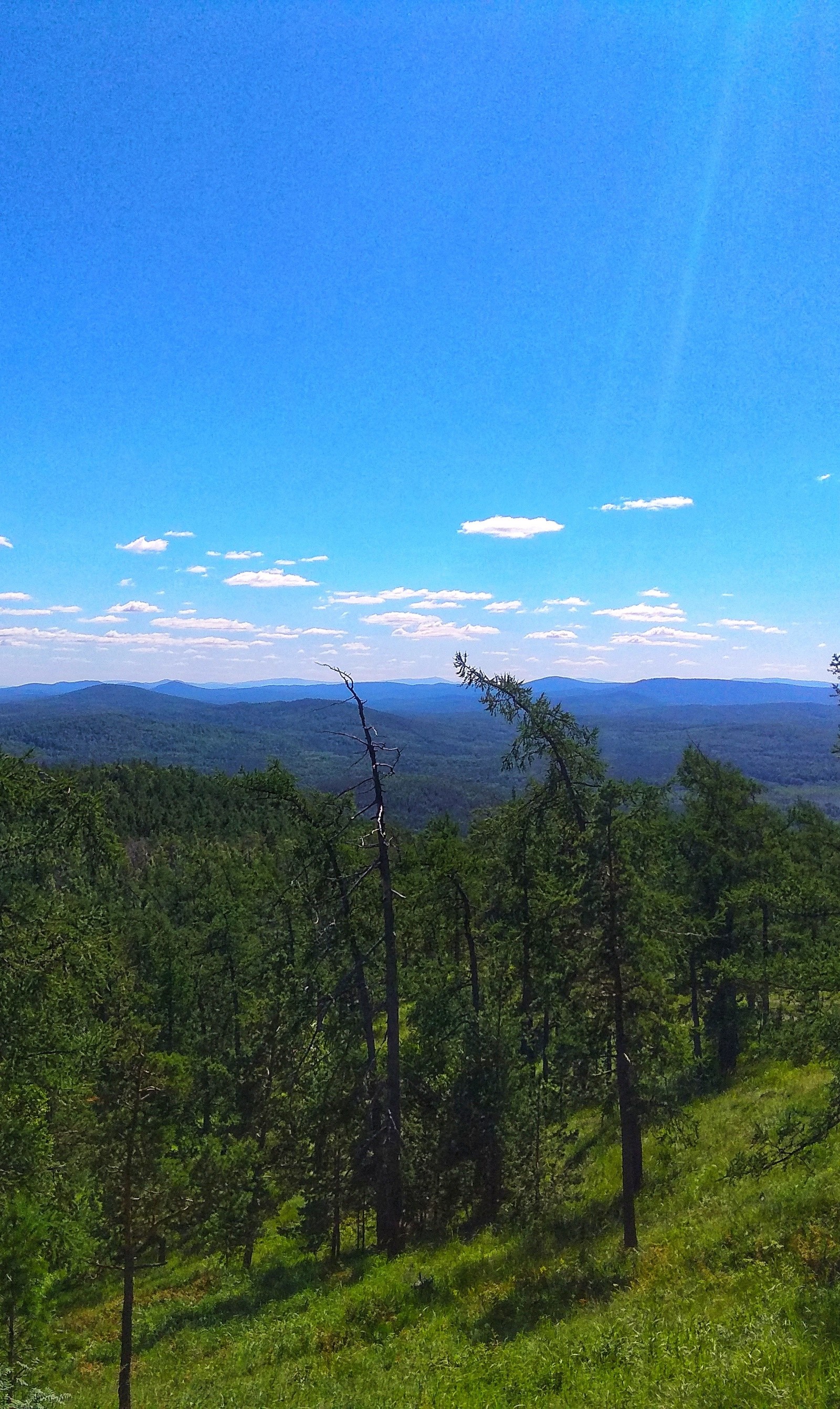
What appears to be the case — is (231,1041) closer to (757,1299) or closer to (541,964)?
(541,964)

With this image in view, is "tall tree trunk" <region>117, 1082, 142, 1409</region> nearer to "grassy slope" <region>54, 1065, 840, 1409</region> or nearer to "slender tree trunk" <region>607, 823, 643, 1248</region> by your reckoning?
"grassy slope" <region>54, 1065, 840, 1409</region>

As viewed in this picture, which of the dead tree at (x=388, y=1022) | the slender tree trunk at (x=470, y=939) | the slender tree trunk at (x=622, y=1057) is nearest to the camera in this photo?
the slender tree trunk at (x=622, y=1057)

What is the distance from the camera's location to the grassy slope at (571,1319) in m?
9.04

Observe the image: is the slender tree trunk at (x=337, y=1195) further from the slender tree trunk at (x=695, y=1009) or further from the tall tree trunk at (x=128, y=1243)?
the slender tree trunk at (x=695, y=1009)

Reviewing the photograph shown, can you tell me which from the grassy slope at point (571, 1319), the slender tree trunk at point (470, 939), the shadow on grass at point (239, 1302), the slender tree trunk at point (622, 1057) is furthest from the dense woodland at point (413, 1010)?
the shadow on grass at point (239, 1302)

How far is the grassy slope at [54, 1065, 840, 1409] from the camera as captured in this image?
29.7 ft

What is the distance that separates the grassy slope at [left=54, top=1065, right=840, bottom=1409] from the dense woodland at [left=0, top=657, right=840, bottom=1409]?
1.10m

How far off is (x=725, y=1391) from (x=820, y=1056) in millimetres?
5292

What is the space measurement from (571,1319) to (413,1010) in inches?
373

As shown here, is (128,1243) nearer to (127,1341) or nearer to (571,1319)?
(127,1341)

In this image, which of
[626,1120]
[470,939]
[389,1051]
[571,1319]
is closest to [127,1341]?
[389,1051]

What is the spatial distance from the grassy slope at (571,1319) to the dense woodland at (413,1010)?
3.60 ft

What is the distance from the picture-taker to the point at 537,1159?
17297 mm

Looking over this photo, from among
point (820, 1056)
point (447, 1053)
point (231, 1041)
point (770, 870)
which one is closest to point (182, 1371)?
point (447, 1053)
